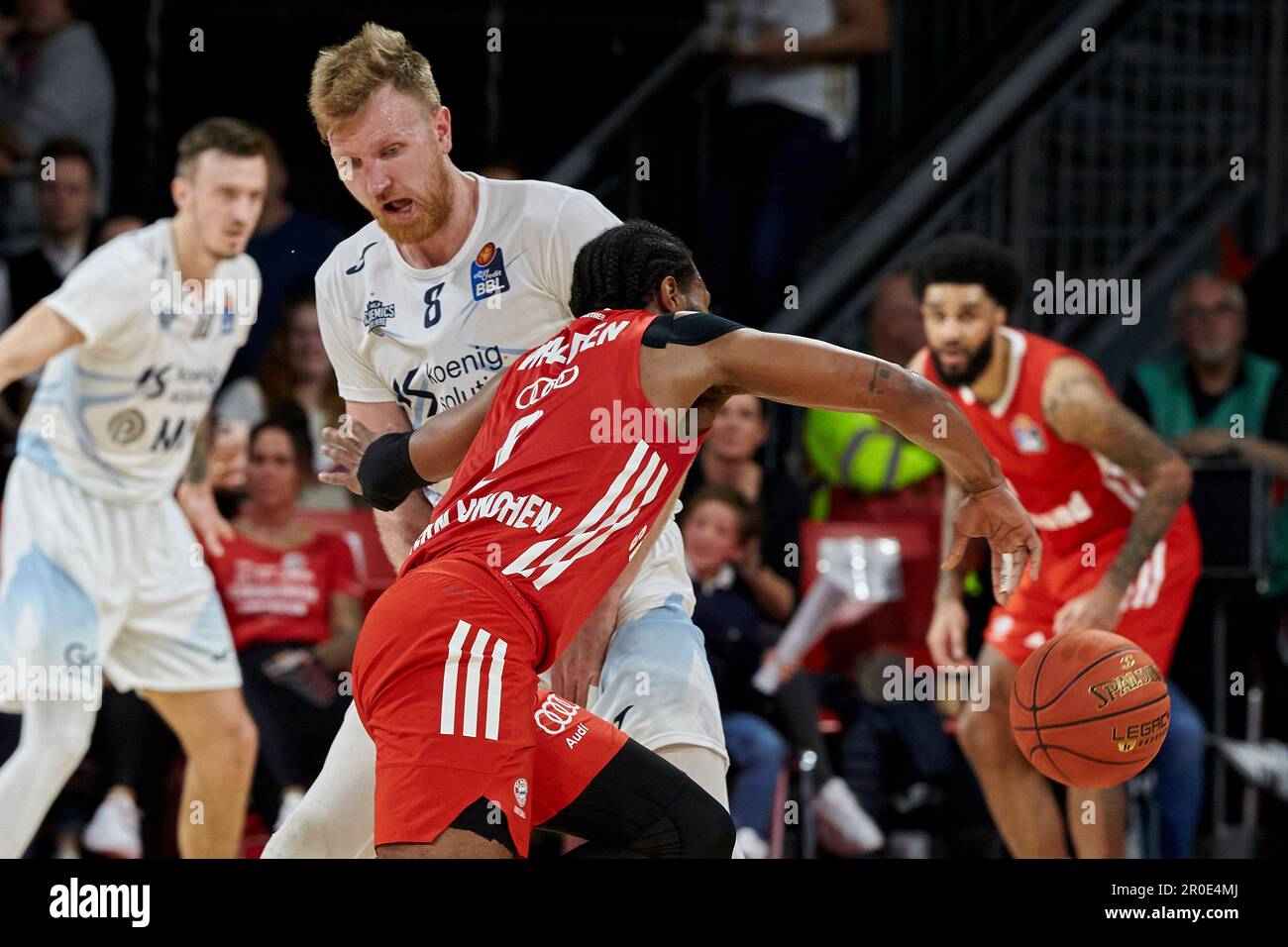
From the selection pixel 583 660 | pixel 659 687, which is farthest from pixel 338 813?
pixel 659 687

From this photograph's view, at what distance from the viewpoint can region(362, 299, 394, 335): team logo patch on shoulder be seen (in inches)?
169

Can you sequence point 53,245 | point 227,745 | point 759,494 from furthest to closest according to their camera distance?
1. point 53,245
2. point 759,494
3. point 227,745

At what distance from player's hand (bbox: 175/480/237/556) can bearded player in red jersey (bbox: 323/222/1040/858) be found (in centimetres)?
282

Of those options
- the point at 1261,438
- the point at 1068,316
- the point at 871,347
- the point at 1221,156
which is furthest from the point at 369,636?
the point at 1221,156

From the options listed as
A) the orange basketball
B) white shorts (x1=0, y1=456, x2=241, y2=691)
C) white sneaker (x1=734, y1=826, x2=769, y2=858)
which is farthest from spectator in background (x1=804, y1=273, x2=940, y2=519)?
the orange basketball

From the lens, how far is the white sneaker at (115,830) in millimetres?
5871

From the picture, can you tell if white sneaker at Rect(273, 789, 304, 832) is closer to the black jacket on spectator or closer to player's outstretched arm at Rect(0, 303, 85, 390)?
player's outstretched arm at Rect(0, 303, 85, 390)

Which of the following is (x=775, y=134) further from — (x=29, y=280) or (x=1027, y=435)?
(x=29, y=280)

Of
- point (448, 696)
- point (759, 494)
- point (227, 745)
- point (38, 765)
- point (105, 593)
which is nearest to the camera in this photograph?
point (448, 696)

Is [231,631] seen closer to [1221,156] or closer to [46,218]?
[46,218]

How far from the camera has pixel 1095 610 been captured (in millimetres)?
5328

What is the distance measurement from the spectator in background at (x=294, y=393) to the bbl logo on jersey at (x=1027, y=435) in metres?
2.18

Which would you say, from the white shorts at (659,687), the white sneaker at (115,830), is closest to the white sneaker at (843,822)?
the white shorts at (659,687)

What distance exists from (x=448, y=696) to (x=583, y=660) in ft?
2.57
